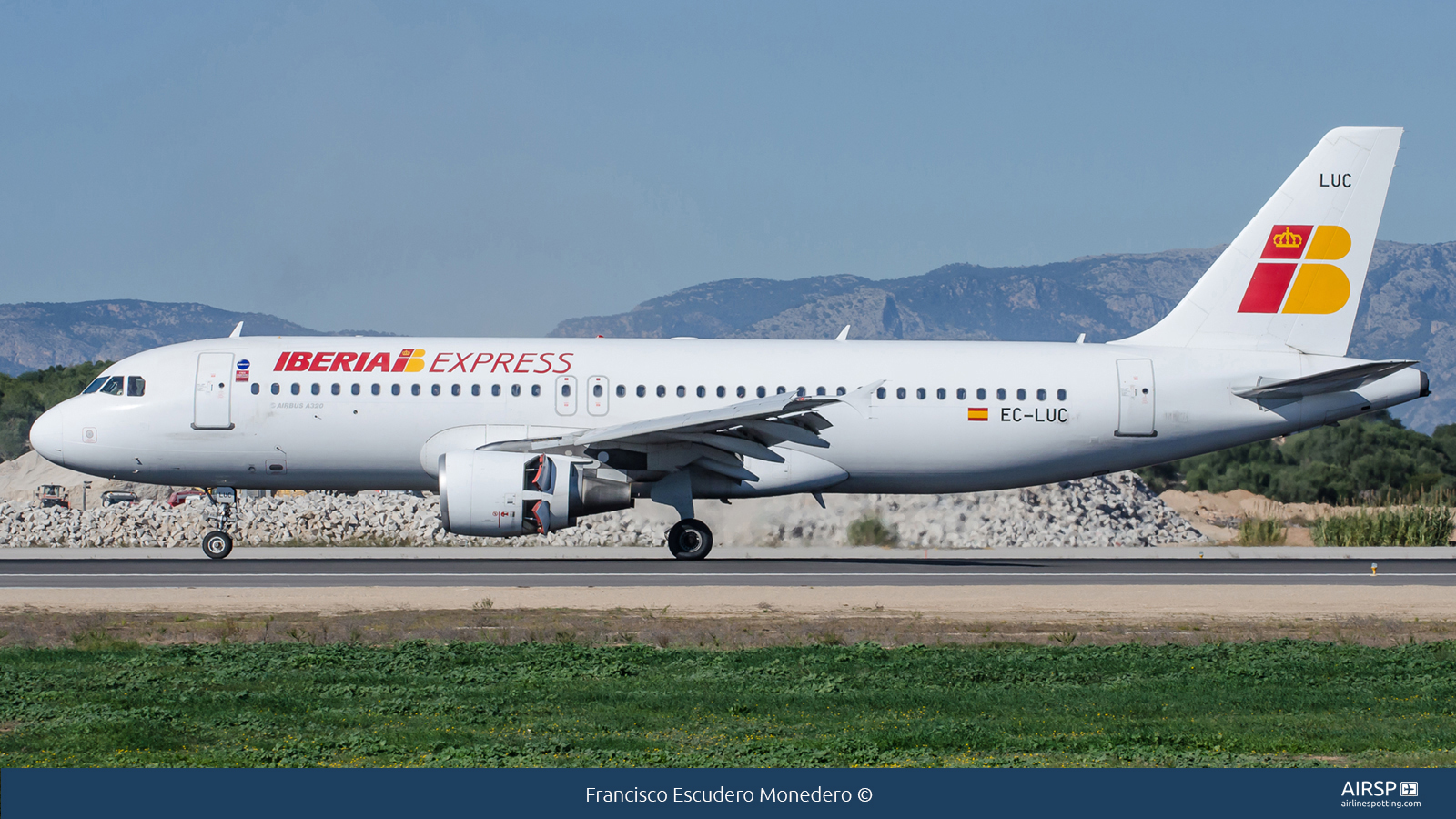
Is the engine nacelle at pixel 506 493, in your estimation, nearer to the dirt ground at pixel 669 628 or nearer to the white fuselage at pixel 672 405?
the white fuselage at pixel 672 405

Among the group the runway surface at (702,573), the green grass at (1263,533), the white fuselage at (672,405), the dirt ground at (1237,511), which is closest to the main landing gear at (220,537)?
the runway surface at (702,573)

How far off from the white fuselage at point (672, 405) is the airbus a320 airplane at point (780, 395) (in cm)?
4

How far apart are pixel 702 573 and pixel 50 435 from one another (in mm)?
12227

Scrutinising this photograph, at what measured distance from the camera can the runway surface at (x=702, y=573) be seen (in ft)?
70.5

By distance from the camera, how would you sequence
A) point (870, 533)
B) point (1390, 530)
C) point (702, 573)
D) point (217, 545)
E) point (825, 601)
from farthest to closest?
point (1390, 530) < point (870, 533) < point (217, 545) < point (702, 573) < point (825, 601)

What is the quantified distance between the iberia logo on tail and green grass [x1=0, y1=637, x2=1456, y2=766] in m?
13.2

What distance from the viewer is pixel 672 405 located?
25.5 meters

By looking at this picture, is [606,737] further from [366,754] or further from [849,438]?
[849,438]

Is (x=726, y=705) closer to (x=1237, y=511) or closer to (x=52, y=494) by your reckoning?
(x=1237, y=511)

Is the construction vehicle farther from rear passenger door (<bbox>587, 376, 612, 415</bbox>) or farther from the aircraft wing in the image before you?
the aircraft wing

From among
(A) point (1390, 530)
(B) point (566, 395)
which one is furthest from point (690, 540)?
(A) point (1390, 530)

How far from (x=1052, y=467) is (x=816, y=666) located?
14.3 meters

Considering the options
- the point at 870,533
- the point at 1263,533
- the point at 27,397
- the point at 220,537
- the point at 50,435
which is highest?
the point at 27,397

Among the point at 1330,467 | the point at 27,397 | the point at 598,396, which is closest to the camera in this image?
the point at 598,396
